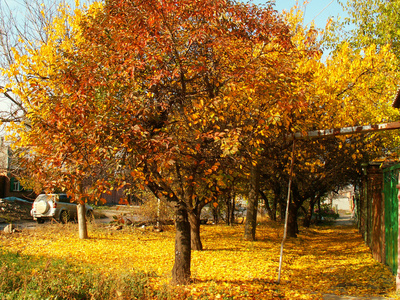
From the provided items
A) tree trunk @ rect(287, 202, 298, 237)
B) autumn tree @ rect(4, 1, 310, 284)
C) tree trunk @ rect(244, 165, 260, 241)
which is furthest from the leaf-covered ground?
autumn tree @ rect(4, 1, 310, 284)

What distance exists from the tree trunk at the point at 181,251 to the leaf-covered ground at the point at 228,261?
0.23 metres

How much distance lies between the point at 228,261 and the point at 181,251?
321 centimetres

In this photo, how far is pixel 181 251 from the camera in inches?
254

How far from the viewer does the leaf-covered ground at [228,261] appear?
6520 mm

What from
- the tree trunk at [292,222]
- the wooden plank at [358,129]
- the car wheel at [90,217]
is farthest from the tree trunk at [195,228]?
the tree trunk at [292,222]

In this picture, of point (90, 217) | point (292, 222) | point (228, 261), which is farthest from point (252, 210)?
point (90, 217)

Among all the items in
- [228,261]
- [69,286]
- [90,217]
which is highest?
[69,286]

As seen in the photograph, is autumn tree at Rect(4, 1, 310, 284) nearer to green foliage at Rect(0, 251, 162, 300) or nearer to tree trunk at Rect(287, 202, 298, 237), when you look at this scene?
→ green foliage at Rect(0, 251, 162, 300)

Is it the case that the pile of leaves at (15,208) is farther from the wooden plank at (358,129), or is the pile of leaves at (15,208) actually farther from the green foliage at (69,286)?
the wooden plank at (358,129)

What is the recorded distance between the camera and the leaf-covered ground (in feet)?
21.4

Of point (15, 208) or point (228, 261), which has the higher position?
point (15, 208)

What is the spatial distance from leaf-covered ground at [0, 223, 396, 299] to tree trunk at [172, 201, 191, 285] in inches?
8.9

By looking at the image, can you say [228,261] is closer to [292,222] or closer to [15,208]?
[292,222]

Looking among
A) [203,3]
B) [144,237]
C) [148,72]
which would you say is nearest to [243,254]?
[144,237]
